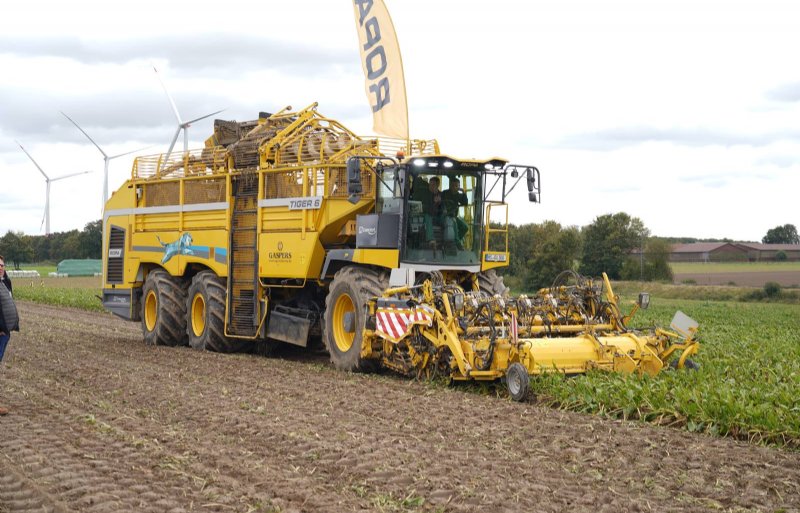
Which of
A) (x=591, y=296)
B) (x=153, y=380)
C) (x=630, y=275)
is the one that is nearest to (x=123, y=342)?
(x=153, y=380)

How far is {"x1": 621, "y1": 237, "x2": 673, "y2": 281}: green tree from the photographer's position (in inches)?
1815

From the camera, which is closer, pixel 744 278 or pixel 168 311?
pixel 168 311

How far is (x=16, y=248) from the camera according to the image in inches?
2869

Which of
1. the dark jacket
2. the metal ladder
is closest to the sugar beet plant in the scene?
the dark jacket

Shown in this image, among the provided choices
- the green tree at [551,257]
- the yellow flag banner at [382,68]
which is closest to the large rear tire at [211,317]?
the yellow flag banner at [382,68]

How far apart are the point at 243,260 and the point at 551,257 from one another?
26.7 metres

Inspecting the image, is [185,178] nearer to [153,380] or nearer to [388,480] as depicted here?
[153,380]

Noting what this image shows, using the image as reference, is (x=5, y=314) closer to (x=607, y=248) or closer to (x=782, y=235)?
(x=607, y=248)

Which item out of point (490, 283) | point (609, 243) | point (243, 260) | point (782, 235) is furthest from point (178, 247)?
point (782, 235)

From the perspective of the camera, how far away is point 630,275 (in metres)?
45.9

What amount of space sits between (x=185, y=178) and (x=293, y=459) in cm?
983

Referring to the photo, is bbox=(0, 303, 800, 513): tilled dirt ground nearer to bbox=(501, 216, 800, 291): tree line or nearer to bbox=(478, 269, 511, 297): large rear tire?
bbox=(478, 269, 511, 297): large rear tire

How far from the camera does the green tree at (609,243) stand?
46.1 meters

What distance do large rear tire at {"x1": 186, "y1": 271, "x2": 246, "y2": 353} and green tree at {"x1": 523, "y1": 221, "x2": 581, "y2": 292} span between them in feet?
79.8
